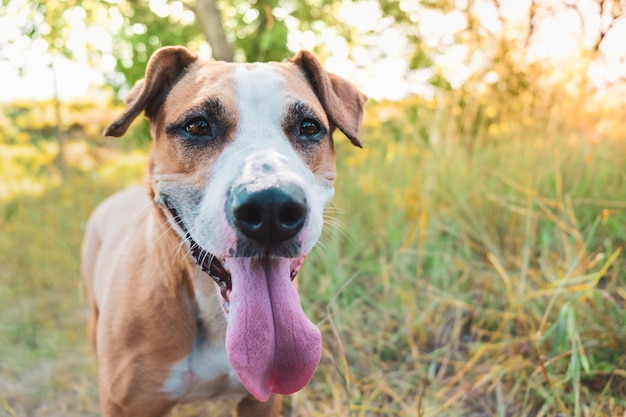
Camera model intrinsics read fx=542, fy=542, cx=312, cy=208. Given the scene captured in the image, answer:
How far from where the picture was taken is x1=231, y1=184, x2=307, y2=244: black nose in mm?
1641

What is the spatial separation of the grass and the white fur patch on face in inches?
18.0

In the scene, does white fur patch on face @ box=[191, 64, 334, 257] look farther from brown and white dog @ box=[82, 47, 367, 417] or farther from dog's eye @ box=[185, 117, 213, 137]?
dog's eye @ box=[185, 117, 213, 137]

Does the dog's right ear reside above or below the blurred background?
above

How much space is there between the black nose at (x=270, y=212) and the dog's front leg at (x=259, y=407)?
40.8 inches

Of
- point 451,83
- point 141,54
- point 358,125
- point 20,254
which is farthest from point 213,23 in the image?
point 358,125

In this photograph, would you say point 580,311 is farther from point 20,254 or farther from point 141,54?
point 20,254

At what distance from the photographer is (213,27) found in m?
5.61

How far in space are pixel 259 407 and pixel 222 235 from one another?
3.55 ft

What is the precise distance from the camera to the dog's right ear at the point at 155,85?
7.30 ft

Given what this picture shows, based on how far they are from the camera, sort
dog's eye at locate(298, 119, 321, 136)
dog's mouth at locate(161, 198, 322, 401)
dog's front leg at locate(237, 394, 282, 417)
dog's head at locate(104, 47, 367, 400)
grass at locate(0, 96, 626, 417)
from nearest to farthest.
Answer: dog's head at locate(104, 47, 367, 400), dog's mouth at locate(161, 198, 322, 401), dog's eye at locate(298, 119, 321, 136), dog's front leg at locate(237, 394, 282, 417), grass at locate(0, 96, 626, 417)

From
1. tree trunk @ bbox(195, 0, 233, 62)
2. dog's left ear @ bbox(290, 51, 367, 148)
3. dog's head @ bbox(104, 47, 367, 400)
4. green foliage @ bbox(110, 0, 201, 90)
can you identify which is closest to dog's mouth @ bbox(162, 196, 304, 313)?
dog's head @ bbox(104, 47, 367, 400)

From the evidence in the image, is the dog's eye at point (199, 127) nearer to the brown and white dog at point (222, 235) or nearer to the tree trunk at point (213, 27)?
the brown and white dog at point (222, 235)

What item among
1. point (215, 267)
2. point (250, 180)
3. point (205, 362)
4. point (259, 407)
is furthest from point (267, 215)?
point (259, 407)

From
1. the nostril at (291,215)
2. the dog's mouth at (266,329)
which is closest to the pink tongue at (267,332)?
the dog's mouth at (266,329)
